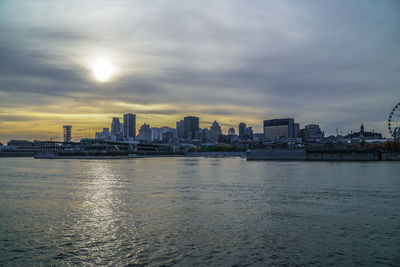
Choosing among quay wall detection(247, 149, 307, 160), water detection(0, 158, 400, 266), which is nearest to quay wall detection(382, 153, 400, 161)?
quay wall detection(247, 149, 307, 160)

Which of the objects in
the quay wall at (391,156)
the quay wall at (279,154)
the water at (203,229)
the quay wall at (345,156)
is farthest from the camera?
the quay wall at (279,154)

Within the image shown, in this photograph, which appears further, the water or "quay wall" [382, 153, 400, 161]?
"quay wall" [382, 153, 400, 161]

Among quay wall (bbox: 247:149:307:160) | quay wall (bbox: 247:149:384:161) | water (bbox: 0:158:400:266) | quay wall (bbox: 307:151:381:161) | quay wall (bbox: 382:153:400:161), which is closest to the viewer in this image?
water (bbox: 0:158:400:266)

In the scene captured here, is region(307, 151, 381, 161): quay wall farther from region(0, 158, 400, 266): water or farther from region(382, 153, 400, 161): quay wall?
region(0, 158, 400, 266): water

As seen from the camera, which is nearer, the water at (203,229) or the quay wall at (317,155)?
the water at (203,229)

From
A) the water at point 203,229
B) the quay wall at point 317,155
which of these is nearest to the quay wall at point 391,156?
the quay wall at point 317,155

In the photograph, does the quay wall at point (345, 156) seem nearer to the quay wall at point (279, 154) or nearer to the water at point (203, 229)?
the quay wall at point (279, 154)

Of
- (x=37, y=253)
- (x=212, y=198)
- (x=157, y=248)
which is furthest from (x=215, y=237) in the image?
(x=212, y=198)

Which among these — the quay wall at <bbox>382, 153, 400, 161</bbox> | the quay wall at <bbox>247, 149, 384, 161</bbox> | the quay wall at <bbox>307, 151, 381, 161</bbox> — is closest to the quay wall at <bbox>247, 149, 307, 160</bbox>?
the quay wall at <bbox>247, 149, 384, 161</bbox>

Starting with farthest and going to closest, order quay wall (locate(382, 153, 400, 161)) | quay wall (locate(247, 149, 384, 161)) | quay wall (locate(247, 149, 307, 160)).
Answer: quay wall (locate(247, 149, 307, 160)) < quay wall (locate(247, 149, 384, 161)) < quay wall (locate(382, 153, 400, 161))

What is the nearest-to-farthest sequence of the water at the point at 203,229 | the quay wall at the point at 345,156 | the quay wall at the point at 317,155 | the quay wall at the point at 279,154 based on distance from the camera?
1. the water at the point at 203,229
2. the quay wall at the point at 345,156
3. the quay wall at the point at 317,155
4. the quay wall at the point at 279,154

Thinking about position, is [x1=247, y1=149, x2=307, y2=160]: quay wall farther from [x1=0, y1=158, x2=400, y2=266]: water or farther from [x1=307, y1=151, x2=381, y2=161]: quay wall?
[x1=0, y1=158, x2=400, y2=266]: water

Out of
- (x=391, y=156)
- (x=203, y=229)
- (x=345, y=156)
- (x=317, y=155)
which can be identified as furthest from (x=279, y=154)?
(x=203, y=229)

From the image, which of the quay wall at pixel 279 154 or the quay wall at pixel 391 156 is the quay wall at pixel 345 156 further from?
the quay wall at pixel 279 154
